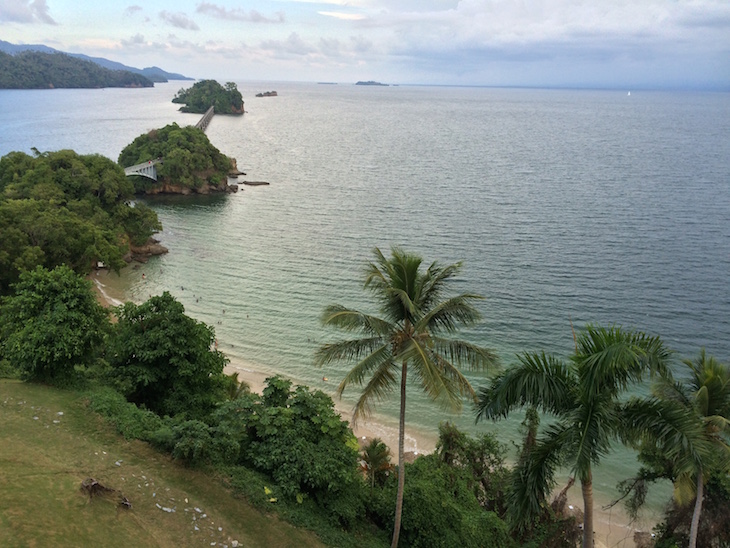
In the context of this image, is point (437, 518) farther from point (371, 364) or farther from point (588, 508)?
point (371, 364)

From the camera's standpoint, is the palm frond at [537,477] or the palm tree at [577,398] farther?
the palm frond at [537,477]

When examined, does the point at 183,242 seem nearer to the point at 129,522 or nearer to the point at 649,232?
the point at 129,522

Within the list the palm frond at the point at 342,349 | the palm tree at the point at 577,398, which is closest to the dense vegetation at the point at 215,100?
the palm frond at the point at 342,349

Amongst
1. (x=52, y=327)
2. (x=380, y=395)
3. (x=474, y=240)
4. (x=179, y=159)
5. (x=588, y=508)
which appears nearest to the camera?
(x=588, y=508)

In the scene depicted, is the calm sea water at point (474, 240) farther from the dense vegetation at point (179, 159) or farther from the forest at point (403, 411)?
the forest at point (403, 411)

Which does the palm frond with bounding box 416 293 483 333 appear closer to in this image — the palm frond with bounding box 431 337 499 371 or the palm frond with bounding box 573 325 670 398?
the palm frond with bounding box 431 337 499 371

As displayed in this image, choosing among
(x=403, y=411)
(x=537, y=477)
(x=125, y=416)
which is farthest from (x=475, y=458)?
(x=125, y=416)

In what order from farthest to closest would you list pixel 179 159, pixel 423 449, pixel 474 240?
pixel 179 159, pixel 474 240, pixel 423 449
